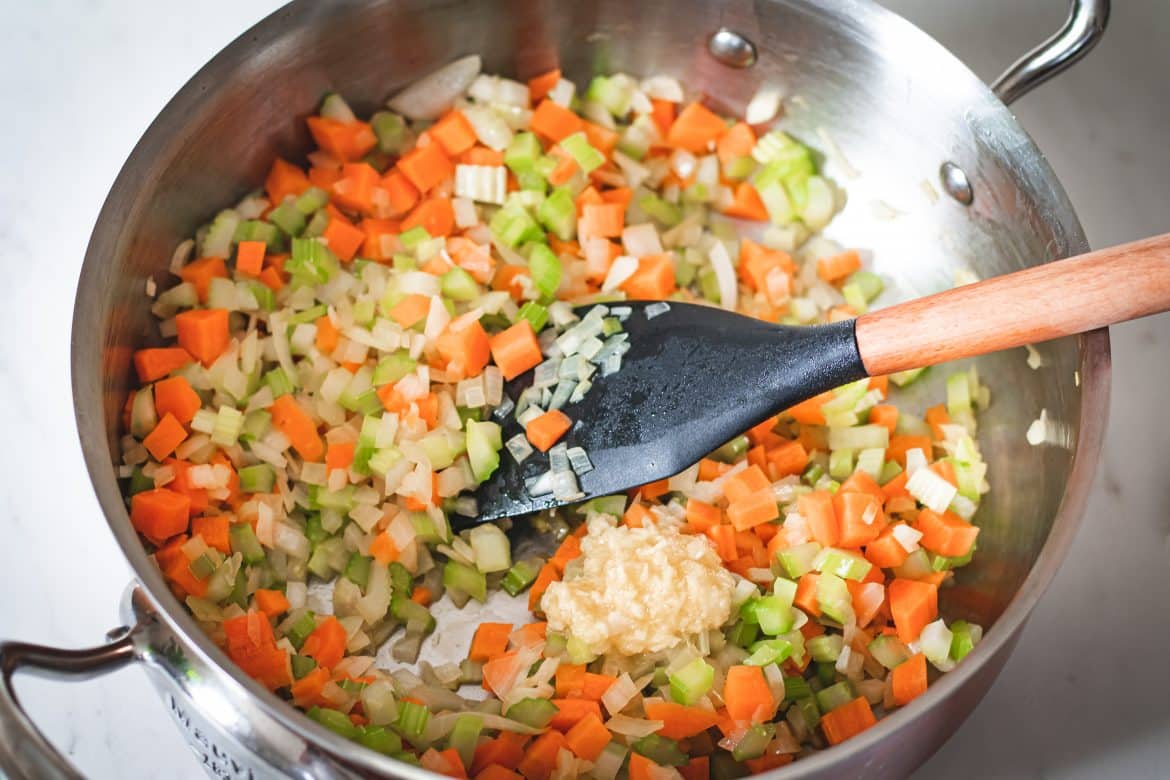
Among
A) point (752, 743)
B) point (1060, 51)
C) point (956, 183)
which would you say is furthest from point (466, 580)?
point (1060, 51)

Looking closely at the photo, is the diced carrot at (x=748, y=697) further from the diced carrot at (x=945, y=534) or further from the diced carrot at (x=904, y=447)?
the diced carrot at (x=904, y=447)

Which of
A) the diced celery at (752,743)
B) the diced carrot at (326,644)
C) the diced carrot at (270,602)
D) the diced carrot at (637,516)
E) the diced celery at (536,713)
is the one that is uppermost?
the diced carrot at (270,602)

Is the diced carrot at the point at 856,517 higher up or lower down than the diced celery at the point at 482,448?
lower down

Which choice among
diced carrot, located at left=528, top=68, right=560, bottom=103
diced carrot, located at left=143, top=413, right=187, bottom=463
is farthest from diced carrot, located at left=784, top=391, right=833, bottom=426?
diced carrot, located at left=143, top=413, right=187, bottom=463

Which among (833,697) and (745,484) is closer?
(833,697)

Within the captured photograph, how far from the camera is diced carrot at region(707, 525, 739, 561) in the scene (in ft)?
6.03

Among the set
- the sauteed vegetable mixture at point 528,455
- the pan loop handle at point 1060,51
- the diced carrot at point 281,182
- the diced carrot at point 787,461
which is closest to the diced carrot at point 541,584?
the sauteed vegetable mixture at point 528,455

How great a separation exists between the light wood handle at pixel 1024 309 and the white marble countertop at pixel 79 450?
601 mm

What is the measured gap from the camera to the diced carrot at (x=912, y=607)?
5.72 feet

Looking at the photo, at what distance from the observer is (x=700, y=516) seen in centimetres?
184

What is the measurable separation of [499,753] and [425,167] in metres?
1.09

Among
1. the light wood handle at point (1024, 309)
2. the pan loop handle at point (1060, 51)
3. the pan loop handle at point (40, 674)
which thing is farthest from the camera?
the pan loop handle at point (1060, 51)

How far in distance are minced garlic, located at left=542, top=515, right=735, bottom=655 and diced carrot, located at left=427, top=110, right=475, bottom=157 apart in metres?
0.86

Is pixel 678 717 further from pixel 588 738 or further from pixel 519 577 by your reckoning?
pixel 519 577
